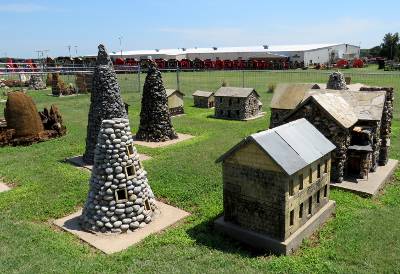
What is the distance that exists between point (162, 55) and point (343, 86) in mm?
81012

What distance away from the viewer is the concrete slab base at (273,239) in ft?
28.7

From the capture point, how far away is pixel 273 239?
8883 mm

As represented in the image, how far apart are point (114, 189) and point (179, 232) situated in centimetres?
212

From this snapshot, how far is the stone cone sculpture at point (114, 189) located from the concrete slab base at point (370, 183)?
22.7 ft

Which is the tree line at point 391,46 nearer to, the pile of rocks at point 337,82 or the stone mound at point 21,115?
the pile of rocks at point 337,82

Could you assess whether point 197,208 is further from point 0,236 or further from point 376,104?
point 376,104

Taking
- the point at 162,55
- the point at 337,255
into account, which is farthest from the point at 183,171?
the point at 162,55

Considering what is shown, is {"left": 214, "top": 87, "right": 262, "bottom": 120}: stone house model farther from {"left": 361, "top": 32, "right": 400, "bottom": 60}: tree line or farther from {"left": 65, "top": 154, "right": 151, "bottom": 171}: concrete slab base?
{"left": 361, "top": 32, "right": 400, "bottom": 60}: tree line

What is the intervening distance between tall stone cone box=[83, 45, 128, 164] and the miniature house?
35.6 feet

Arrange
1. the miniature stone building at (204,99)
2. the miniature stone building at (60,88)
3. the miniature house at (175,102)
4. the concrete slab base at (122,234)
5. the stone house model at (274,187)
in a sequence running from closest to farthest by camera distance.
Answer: the stone house model at (274,187)
the concrete slab base at (122,234)
the miniature house at (175,102)
the miniature stone building at (204,99)
the miniature stone building at (60,88)

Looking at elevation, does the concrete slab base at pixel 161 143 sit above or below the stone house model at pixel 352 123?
below

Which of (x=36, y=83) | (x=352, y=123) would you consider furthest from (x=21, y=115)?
(x=36, y=83)

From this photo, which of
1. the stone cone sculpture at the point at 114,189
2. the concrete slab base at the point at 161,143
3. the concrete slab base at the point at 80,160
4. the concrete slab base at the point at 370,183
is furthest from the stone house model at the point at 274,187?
the concrete slab base at the point at 161,143

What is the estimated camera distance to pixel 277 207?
342 inches
